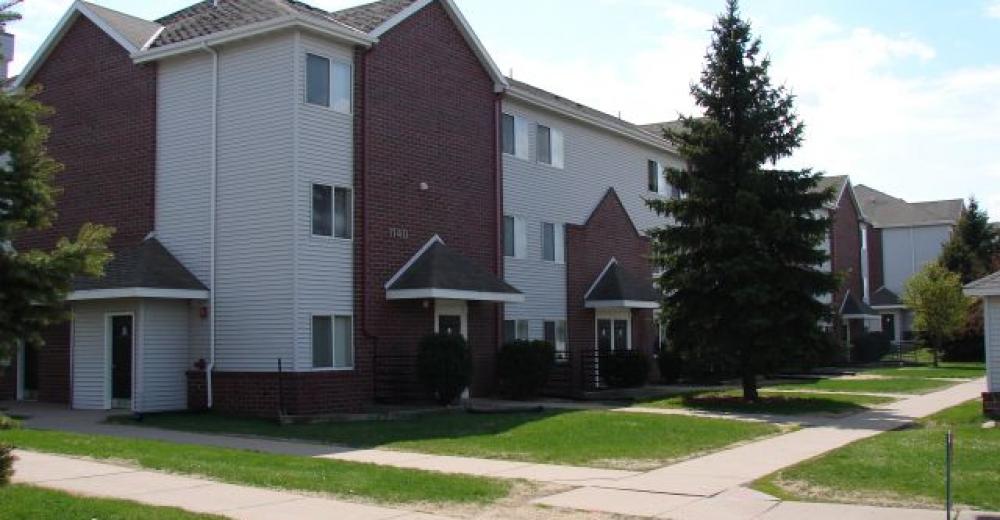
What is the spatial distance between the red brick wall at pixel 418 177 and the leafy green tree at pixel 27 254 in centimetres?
1313

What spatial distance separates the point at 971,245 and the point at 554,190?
36.7 meters

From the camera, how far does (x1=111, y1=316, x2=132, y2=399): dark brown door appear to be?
21.3 meters

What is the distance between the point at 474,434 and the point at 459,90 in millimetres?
10953

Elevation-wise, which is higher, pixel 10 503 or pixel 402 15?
pixel 402 15

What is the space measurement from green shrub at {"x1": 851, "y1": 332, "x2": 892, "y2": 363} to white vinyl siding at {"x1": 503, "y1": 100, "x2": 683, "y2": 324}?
66.8ft

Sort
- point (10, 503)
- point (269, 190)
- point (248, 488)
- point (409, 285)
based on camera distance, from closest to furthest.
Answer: point (10, 503) → point (248, 488) → point (269, 190) → point (409, 285)

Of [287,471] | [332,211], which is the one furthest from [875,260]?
[287,471]

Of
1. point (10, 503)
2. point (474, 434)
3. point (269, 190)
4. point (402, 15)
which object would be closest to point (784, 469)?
point (474, 434)

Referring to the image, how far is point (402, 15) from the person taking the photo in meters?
23.0

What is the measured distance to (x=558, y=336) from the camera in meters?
29.3

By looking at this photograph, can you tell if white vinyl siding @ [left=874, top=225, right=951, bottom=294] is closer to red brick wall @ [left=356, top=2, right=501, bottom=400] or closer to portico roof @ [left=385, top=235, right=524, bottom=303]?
red brick wall @ [left=356, top=2, right=501, bottom=400]

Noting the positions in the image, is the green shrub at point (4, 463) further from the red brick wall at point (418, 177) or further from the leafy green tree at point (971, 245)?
the leafy green tree at point (971, 245)

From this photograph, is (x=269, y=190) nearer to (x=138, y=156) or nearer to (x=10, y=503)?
(x=138, y=156)

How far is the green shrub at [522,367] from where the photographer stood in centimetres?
2472
